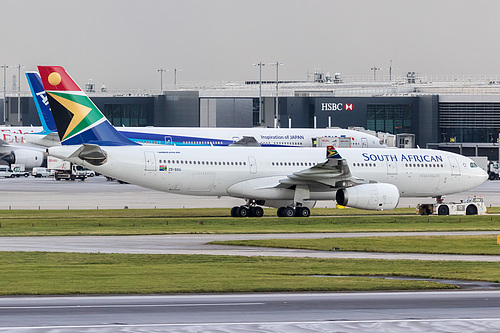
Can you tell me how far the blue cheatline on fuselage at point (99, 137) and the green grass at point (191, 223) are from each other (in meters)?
3.95

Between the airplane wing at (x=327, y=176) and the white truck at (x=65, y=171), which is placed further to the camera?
the white truck at (x=65, y=171)

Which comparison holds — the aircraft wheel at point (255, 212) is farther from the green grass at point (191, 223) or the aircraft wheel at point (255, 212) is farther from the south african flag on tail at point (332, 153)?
the south african flag on tail at point (332, 153)

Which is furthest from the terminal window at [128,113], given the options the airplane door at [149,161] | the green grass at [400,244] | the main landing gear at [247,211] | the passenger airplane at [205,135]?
the green grass at [400,244]

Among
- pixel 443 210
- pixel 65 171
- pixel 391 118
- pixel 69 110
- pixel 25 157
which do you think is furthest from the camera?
pixel 391 118

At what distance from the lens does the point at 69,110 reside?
4778 cm

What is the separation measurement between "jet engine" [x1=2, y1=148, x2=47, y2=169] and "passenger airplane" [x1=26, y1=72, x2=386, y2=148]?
1797 centimetres

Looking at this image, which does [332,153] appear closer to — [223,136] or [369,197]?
[369,197]

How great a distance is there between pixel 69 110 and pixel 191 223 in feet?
29.6

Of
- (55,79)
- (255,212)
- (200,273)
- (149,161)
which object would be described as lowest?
(200,273)

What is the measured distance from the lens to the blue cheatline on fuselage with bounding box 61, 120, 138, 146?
47.9 metres

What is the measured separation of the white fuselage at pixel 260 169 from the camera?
47.8m

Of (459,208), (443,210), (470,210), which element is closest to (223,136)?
(443,210)

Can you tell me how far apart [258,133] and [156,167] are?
3762 cm

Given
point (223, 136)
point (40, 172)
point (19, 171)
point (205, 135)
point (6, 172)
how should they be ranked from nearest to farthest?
point (205, 135), point (223, 136), point (6, 172), point (40, 172), point (19, 171)
